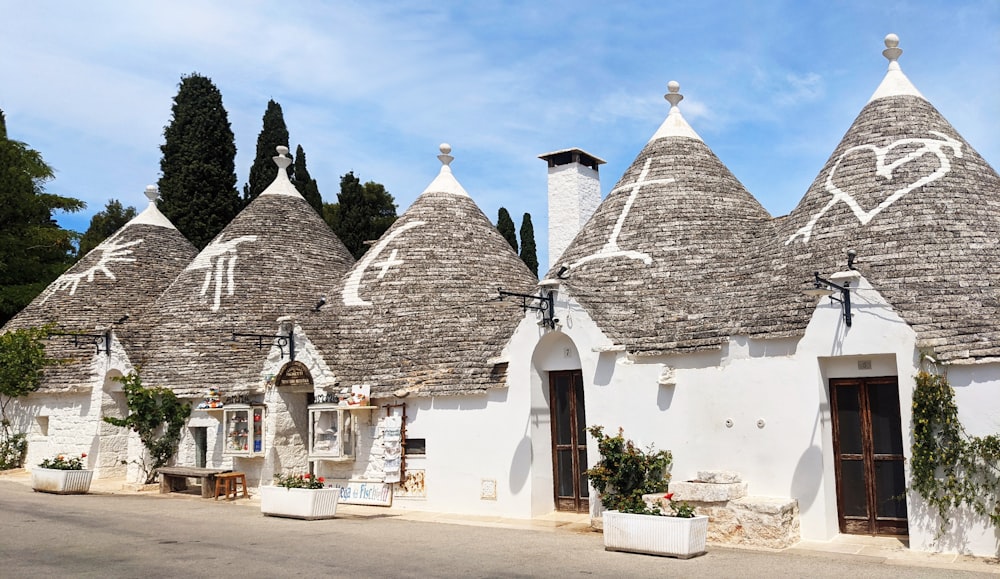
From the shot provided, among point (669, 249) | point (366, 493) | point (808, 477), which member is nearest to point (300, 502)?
point (366, 493)

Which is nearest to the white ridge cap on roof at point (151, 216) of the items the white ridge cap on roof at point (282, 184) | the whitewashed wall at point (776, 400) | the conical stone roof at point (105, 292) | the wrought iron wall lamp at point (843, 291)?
the conical stone roof at point (105, 292)

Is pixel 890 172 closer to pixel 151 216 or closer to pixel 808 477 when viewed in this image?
pixel 808 477

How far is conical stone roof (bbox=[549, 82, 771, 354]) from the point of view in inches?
511

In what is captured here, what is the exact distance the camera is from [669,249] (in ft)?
48.7

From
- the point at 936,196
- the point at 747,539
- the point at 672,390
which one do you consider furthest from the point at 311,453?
the point at 936,196

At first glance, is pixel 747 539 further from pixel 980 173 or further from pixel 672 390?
pixel 980 173

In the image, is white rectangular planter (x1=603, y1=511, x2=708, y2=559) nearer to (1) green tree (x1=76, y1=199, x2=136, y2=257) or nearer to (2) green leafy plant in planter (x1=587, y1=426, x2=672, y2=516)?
(2) green leafy plant in planter (x1=587, y1=426, x2=672, y2=516)

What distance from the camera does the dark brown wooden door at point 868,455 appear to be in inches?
431

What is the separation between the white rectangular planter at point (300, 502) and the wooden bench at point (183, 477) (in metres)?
3.99

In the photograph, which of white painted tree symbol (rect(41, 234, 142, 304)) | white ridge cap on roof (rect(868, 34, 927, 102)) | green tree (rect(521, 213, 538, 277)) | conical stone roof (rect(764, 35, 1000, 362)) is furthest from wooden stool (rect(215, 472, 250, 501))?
green tree (rect(521, 213, 538, 277))

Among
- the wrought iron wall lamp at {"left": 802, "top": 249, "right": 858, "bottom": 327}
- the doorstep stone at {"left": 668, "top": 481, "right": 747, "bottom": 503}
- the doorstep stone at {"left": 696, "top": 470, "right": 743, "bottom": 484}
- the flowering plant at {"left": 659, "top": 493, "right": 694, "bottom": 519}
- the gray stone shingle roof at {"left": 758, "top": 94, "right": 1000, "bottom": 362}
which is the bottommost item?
the flowering plant at {"left": 659, "top": 493, "right": 694, "bottom": 519}

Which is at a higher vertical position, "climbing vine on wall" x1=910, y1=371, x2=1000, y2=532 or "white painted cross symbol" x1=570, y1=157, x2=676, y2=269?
"white painted cross symbol" x1=570, y1=157, x2=676, y2=269

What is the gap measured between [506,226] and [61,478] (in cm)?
2461

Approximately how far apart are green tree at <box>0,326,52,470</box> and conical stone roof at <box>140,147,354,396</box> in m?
3.27
